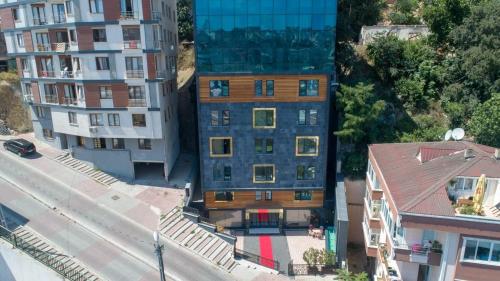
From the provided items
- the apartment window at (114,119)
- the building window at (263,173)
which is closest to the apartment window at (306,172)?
the building window at (263,173)

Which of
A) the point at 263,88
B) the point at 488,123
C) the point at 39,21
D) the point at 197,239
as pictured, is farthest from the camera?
the point at 39,21

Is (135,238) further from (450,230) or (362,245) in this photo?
(450,230)

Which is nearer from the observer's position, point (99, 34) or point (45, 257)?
point (45, 257)

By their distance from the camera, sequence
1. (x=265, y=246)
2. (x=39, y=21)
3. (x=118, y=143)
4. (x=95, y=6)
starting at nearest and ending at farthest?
(x=95, y=6)
(x=265, y=246)
(x=39, y=21)
(x=118, y=143)

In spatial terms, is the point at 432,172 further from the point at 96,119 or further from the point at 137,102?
the point at 96,119

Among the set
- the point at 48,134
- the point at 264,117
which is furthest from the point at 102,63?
the point at 264,117
